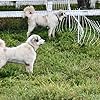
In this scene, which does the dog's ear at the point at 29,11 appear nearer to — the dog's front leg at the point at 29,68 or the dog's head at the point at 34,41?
the dog's head at the point at 34,41

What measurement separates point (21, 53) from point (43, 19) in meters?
4.24

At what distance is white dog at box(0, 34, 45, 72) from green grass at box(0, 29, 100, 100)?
0.24 metres

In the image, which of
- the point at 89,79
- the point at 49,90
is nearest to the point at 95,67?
the point at 89,79

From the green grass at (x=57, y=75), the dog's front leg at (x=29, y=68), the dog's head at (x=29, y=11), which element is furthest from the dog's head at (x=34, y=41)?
the dog's head at (x=29, y=11)

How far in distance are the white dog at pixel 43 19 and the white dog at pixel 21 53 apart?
12.3 ft

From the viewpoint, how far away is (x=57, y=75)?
894 cm

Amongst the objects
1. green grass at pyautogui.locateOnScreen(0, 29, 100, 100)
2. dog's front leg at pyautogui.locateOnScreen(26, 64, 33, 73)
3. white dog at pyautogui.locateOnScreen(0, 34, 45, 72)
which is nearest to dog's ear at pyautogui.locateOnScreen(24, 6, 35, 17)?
green grass at pyautogui.locateOnScreen(0, 29, 100, 100)

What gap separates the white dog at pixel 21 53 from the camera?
29.1 ft

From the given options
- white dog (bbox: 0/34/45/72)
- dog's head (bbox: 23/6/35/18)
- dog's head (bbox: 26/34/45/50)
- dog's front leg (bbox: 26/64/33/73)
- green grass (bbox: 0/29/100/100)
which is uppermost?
dog's head (bbox: 23/6/35/18)

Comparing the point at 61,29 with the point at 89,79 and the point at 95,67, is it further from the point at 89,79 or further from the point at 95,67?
the point at 89,79

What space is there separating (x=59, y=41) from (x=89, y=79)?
3802 millimetres

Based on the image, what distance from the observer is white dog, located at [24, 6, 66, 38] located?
13.0 m

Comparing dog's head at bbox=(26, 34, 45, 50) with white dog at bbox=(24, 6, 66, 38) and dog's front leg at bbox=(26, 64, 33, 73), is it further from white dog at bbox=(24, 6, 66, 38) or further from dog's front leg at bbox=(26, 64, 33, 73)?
white dog at bbox=(24, 6, 66, 38)

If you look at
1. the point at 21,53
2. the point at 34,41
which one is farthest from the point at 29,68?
the point at 34,41
